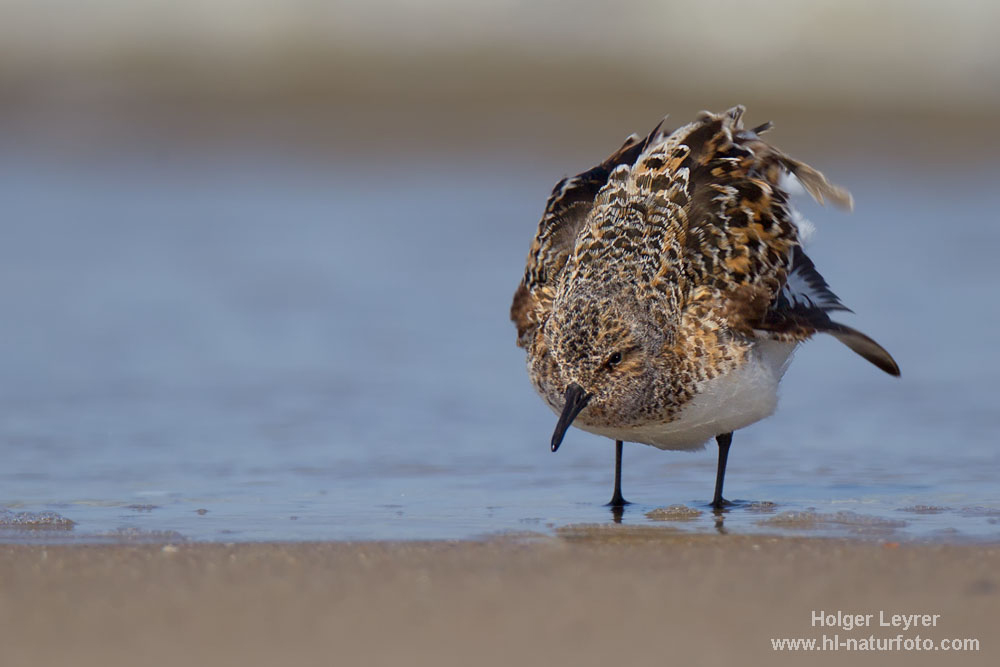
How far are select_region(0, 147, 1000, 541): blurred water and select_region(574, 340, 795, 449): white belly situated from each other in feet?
1.26

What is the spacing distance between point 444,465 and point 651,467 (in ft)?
3.74

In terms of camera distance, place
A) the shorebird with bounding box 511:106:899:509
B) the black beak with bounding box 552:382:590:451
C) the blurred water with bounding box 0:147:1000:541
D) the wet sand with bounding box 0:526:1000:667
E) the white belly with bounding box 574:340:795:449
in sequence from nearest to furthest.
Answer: the wet sand with bounding box 0:526:1000:667
the black beak with bounding box 552:382:590:451
the shorebird with bounding box 511:106:899:509
the white belly with bounding box 574:340:795:449
the blurred water with bounding box 0:147:1000:541

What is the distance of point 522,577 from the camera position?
204 inches

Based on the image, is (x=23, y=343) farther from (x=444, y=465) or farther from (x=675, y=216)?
(x=675, y=216)

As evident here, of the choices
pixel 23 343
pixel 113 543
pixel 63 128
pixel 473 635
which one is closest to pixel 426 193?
pixel 63 128

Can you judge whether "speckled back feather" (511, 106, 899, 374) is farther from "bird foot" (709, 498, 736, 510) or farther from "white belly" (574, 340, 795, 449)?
"bird foot" (709, 498, 736, 510)

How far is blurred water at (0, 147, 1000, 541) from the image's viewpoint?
6.89m

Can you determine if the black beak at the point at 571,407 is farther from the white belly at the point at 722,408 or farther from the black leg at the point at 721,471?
the black leg at the point at 721,471

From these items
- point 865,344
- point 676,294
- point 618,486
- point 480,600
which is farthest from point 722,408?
point 480,600

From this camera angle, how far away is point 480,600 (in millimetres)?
4867

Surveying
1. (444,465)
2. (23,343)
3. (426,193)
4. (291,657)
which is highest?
(426,193)

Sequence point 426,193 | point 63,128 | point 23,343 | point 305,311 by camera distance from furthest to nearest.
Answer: point 63,128, point 426,193, point 305,311, point 23,343

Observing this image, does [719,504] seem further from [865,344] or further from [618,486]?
[865,344]

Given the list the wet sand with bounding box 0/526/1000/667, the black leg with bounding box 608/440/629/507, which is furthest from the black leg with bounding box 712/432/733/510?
the wet sand with bounding box 0/526/1000/667
